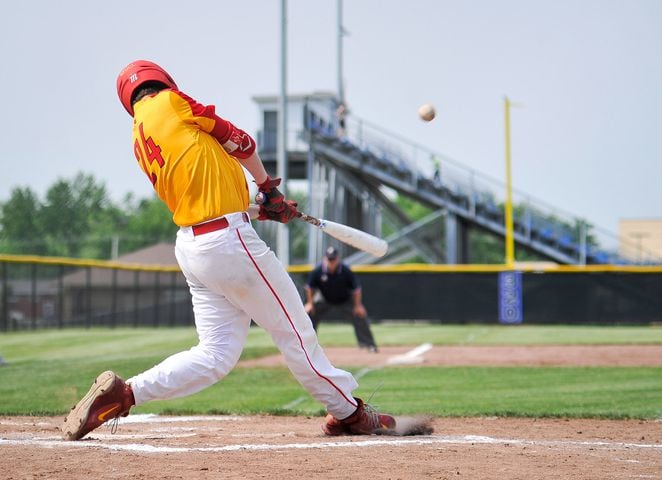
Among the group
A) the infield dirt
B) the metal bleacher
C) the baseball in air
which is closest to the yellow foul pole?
the metal bleacher

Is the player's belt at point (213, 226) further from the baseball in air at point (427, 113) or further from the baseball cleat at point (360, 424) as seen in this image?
the baseball in air at point (427, 113)

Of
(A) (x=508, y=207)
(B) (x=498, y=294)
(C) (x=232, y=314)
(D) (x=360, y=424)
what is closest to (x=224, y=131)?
(C) (x=232, y=314)

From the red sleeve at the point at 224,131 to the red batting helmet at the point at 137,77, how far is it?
0.27 m

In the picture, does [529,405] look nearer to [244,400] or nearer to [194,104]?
[244,400]

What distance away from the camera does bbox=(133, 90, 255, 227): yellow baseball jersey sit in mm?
5414

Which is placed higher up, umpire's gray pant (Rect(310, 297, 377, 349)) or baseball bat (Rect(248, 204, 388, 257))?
baseball bat (Rect(248, 204, 388, 257))

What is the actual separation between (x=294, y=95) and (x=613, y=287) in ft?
56.3

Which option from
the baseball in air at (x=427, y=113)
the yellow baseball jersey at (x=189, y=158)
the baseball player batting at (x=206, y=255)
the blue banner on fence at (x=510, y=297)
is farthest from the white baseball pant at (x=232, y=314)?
the blue banner on fence at (x=510, y=297)

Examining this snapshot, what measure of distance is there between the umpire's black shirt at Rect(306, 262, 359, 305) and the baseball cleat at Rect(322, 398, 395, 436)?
32.2ft

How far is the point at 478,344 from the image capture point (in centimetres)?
1883

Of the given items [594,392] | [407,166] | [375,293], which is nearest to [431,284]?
[375,293]

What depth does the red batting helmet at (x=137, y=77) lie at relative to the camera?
5781mm

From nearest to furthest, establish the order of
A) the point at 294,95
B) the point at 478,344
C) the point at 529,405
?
the point at 529,405, the point at 478,344, the point at 294,95

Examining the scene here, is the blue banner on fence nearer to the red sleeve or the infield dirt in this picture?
the infield dirt
